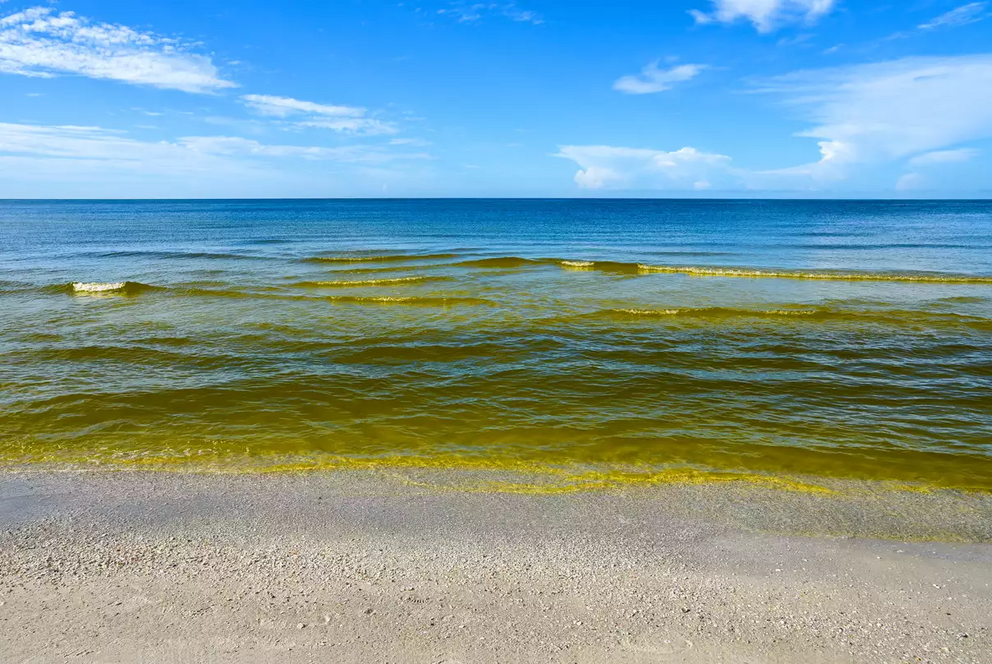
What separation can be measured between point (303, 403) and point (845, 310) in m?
Answer: 16.2

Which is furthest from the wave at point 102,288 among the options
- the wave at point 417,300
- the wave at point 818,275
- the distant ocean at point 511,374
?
the wave at point 818,275

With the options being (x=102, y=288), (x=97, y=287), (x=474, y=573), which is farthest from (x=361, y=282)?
(x=474, y=573)

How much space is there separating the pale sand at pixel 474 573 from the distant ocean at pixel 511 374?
3.07 feet

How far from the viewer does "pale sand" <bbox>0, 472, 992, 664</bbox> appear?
423cm

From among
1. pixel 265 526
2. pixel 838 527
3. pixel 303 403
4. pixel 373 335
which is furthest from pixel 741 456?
pixel 373 335

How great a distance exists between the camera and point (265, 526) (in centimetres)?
591

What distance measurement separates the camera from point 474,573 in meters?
5.14

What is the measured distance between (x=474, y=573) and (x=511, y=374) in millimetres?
6689

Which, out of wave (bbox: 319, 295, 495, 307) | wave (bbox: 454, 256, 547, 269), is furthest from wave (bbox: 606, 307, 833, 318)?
wave (bbox: 454, 256, 547, 269)

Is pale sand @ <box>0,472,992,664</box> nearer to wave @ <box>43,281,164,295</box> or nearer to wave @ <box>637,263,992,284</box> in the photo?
wave @ <box>43,281,164,295</box>

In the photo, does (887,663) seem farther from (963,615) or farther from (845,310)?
(845,310)

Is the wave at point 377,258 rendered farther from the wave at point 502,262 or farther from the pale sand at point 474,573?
the pale sand at point 474,573

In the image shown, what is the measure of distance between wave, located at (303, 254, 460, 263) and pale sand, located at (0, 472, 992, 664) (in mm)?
27776

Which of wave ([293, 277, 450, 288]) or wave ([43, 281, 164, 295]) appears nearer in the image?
wave ([43, 281, 164, 295])
